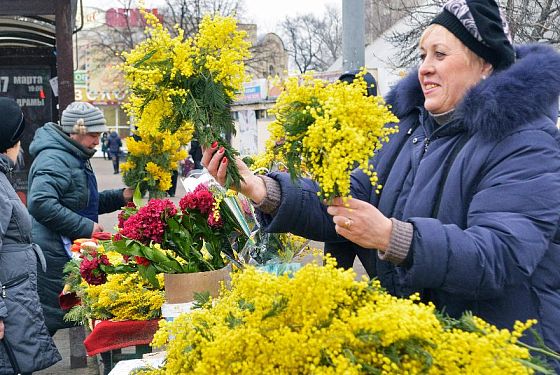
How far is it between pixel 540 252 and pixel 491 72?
641mm

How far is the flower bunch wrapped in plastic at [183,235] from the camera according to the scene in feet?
11.9

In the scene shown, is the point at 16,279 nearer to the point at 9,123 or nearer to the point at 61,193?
the point at 9,123

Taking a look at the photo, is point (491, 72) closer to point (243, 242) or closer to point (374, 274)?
point (374, 274)

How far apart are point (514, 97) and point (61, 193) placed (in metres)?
3.93

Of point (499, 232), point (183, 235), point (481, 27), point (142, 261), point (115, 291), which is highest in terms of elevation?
point (481, 27)

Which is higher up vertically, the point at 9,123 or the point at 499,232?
the point at 9,123

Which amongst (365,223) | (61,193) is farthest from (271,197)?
(61,193)

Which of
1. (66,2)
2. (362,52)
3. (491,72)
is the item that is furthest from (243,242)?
(66,2)

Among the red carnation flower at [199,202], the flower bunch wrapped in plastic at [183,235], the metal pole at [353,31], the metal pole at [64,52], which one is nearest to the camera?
the flower bunch wrapped in plastic at [183,235]

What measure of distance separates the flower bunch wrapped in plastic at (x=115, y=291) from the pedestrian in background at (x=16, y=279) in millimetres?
282

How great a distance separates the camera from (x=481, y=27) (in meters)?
2.32

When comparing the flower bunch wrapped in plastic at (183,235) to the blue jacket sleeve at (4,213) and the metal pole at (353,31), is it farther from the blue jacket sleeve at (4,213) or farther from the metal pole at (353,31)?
the metal pole at (353,31)

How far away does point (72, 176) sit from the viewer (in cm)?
551

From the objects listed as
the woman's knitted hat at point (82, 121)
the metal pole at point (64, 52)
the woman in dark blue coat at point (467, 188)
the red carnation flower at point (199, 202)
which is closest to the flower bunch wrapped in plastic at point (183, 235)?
the red carnation flower at point (199, 202)
